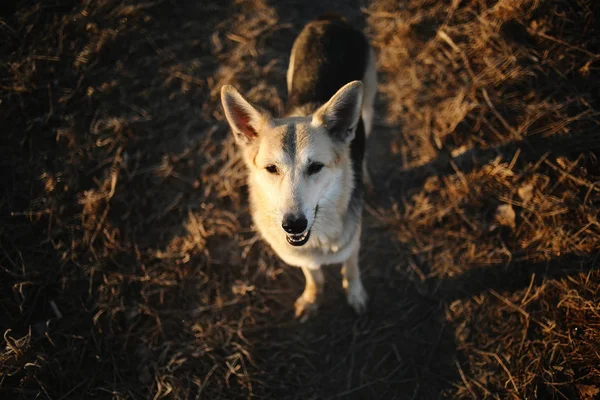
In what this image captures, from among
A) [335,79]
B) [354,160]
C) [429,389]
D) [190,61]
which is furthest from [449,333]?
[190,61]

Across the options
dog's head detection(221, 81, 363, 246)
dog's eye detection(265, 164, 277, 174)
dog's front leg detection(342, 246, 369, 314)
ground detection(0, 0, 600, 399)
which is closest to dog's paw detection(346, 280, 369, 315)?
dog's front leg detection(342, 246, 369, 314)

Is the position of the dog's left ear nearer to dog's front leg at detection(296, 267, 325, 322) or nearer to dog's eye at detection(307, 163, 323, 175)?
dog's eye at detection(307, 163, 323, 175)

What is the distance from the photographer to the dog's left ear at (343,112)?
8.38ft

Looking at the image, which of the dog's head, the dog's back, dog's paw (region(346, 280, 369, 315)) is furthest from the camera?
dog's paw (region(346, 280, 369, 315))

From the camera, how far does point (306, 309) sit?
11.8 feet

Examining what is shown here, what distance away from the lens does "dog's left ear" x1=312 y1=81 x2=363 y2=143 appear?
2.55 m

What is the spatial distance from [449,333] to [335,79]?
278 cm

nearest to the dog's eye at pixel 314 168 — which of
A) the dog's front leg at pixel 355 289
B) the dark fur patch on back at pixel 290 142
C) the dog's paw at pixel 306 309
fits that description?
the dark fur patch on back at pixel 290 142

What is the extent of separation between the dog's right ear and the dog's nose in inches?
34.7

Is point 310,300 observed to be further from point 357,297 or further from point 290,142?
point 290,142

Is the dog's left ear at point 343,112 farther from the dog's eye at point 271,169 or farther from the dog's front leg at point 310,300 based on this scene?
the dog's front leg at point 310,300

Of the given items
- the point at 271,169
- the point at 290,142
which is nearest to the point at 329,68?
the point at 290,142

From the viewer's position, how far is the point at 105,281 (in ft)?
12.1

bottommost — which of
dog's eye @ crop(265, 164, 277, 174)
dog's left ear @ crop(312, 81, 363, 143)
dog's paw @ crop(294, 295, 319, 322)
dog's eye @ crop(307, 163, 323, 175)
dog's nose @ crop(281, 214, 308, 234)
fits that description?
dog's paw @ crop(294, 295, 319, 322)
